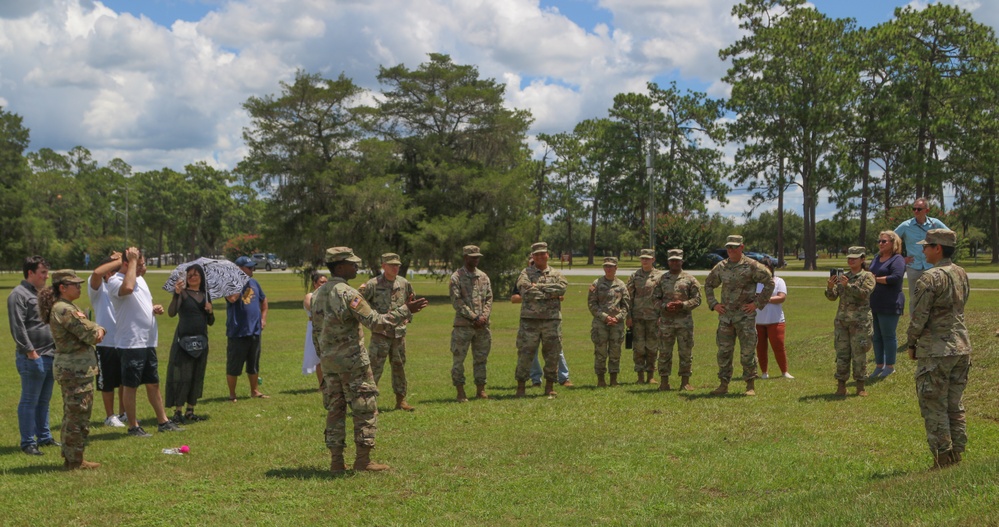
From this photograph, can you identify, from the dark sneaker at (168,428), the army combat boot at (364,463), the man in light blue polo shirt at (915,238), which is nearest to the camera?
the army combat boot at (364,463)

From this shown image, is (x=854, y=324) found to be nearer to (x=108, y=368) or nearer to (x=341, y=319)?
(x=341, y=319)

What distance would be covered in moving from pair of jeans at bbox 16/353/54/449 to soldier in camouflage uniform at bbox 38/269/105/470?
1.02 meters

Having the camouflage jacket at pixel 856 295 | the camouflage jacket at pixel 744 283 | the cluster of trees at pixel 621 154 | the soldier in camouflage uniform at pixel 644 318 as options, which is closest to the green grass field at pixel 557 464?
the soldier in camouflage uniform at pixel 644 318

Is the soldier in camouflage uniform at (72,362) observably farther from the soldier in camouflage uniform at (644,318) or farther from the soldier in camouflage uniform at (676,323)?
the soldier in camouflage uniform at (644,318)

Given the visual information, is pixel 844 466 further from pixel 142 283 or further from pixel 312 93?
pixel 312 93

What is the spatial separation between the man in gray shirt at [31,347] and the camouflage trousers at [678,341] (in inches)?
313

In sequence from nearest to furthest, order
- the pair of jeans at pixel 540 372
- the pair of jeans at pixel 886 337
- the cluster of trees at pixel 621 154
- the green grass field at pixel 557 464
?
the green grass field at pixel 557 464, the pair of jeans at pixel 886 337, the pair of jeans at pixel 540 372, the cluster of trees at pixel 621 154

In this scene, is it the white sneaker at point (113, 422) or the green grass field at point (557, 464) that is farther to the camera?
the white sneaker at point (113, 422)

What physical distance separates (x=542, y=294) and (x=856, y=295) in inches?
167

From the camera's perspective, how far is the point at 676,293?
12.0m

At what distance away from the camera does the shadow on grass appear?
7469 millimetres

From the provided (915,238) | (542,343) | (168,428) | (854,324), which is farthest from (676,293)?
(168,428)

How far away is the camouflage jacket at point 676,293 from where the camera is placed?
39.2 ft

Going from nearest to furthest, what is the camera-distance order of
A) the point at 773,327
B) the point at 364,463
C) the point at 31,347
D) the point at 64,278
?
the point at 364,463 → the point at 64,278 → the point at 31,347 → the point at 773,327
